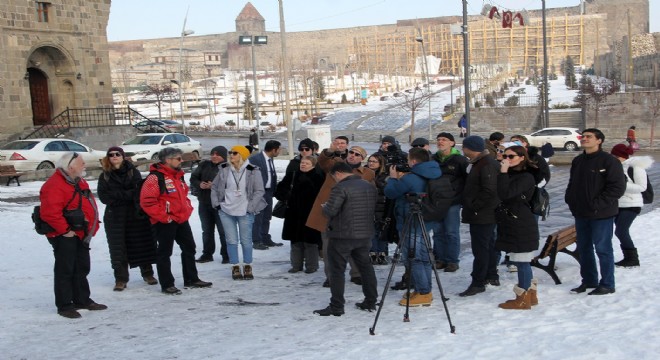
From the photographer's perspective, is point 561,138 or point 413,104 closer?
point 561,138

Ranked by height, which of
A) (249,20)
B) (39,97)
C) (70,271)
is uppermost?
(249,20)

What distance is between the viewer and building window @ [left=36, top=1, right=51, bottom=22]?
25.8m

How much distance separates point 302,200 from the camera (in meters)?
8.99

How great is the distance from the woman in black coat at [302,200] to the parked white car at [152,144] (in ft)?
54.3

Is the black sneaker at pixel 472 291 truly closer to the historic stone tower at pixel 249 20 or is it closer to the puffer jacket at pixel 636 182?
the puffer jacket at pixel 636 182

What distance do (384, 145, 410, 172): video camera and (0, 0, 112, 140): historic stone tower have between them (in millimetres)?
19009

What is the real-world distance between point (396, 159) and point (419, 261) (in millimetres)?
1583

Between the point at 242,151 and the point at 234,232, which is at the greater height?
the point at 242,151

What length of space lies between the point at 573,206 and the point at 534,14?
98.7 metres

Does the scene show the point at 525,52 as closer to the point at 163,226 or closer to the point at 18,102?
the point at 18,102

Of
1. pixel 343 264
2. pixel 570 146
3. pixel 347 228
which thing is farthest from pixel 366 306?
pixel 570 146

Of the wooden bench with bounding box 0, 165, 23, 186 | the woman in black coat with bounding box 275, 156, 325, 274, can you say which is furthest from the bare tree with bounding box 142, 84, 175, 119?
the woman in black coat with bounding box 275, 156, 325, 274

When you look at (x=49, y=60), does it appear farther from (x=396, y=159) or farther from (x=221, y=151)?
(x=396, y=159)

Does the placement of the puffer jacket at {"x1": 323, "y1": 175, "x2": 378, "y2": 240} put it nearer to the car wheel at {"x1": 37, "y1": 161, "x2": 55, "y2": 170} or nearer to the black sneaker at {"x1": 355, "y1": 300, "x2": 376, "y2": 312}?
the black sneaker at {"x1": 355, "y1": 300, "x2": 376, "y2": 312}
